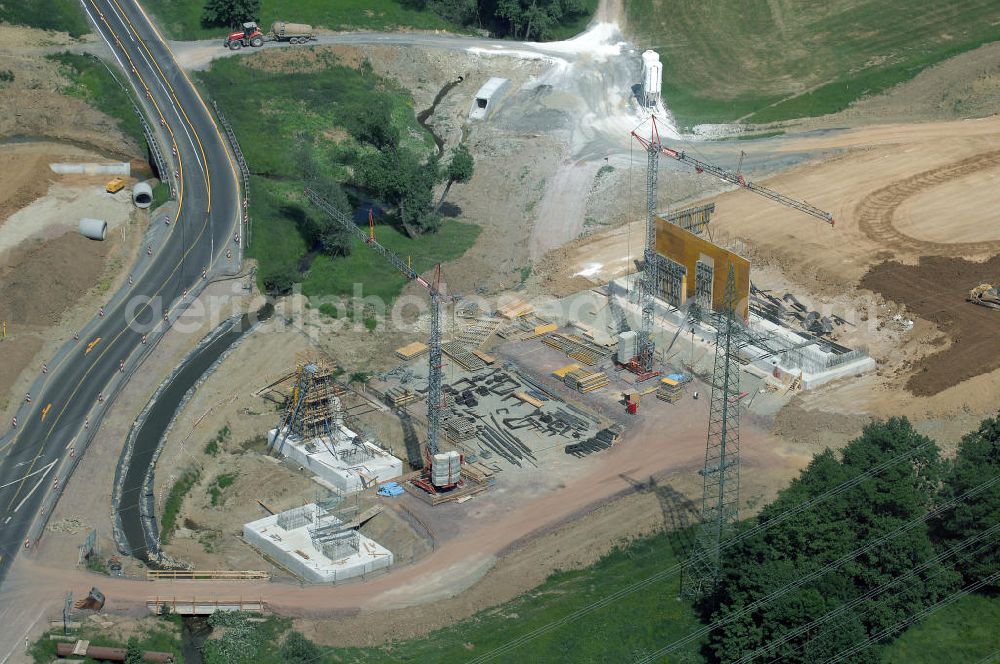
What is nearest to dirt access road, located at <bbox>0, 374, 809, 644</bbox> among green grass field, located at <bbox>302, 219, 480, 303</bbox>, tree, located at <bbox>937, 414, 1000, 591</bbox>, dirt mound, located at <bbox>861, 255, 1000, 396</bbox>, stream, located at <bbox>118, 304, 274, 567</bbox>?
stream, located at <bbox>118, 304, 274, 567</bbox>

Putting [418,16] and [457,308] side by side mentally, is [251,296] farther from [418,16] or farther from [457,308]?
[418,16]

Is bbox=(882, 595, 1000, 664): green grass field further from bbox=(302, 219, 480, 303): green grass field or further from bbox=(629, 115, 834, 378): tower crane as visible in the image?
bbox=(302, 219, 480, 303): green grass field

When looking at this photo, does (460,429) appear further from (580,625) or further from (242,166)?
(242,166)

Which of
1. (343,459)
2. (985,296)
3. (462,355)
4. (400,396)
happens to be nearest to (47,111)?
(462,355)

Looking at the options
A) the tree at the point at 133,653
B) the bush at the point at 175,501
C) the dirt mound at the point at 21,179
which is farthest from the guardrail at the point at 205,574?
the dirt mound at the point at 21,179

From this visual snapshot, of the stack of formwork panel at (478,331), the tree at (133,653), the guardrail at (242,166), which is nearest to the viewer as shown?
the tree at (133,653)

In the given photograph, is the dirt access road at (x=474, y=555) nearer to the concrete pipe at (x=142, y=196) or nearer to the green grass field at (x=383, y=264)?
the green grass field at (x=383, y=264)
